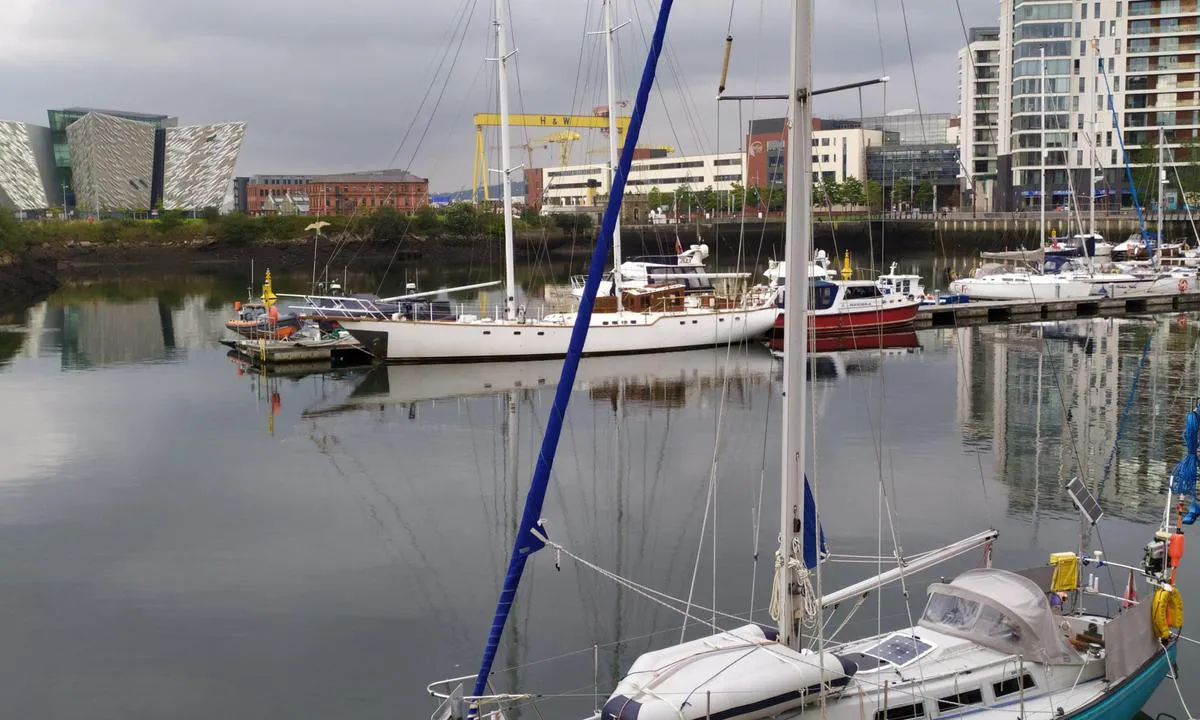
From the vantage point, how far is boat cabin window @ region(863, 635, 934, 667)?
417 inches

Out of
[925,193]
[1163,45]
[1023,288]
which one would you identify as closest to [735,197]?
[925,193]

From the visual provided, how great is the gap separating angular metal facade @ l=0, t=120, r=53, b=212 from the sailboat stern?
5879 inches

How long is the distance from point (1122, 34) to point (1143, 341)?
210 feet

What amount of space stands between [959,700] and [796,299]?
12.5ft

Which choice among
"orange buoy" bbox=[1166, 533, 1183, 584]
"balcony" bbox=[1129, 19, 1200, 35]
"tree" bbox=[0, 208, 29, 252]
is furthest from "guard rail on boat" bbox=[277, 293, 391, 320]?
"balcony" bbox=[1129, 19, 1200, 35]

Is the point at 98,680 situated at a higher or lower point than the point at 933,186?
lower

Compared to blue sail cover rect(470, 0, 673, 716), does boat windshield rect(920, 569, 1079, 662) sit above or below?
below

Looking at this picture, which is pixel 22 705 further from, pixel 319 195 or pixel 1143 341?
pixel 319 195

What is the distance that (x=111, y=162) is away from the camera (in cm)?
15575

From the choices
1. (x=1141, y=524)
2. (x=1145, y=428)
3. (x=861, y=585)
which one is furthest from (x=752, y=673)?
(x=1145, y=428)

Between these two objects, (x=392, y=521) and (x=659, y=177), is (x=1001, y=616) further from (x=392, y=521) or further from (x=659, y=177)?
(x=659, y=177)

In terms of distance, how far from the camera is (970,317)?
169 ft

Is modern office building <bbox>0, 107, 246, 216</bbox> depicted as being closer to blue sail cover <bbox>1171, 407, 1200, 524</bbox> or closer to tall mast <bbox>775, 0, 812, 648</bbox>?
blue sail cover <bbox>1171, 407, 1200, 524</bbox>

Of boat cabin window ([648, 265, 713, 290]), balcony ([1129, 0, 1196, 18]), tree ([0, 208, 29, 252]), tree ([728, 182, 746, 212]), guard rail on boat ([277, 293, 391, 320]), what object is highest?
balcony ([1129, 0, 1196, 18])
